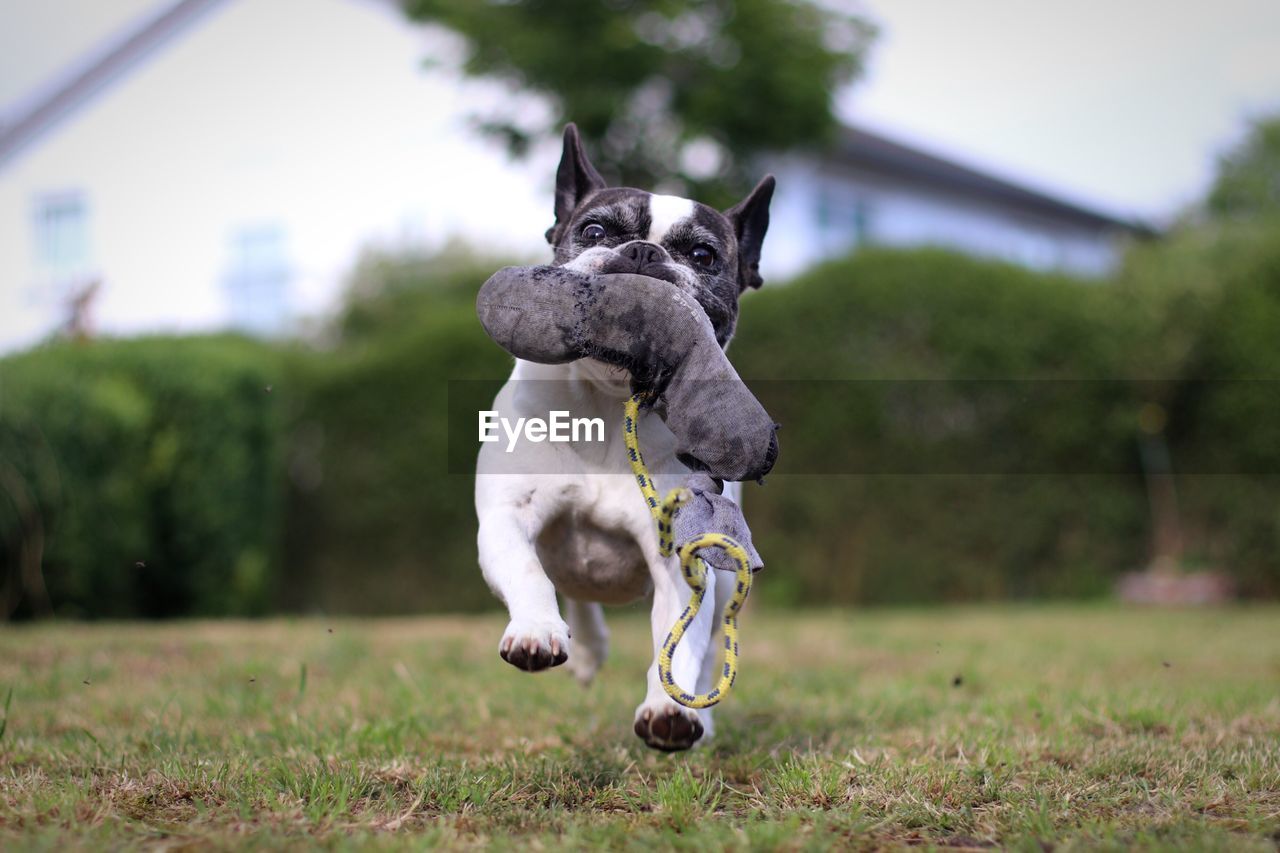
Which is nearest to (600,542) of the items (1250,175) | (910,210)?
(910,210)

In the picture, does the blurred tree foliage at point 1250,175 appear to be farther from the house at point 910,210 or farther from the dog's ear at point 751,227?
the dog's ear at point 751,227

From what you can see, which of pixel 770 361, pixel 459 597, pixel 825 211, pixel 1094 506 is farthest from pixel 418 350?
pixel 825 211

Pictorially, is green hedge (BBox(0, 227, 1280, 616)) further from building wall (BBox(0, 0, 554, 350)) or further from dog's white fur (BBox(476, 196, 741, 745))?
building wall (BBox(0, 0, 554, 350))

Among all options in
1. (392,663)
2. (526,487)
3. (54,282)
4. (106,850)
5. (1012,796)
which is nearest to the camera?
(106,850)

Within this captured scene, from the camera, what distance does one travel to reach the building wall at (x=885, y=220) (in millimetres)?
17359

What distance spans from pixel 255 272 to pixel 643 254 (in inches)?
→ 668

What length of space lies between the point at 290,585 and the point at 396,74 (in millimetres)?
9417

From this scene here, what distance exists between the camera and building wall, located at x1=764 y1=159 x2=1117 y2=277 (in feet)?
57.0

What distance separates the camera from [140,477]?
30.3 feet

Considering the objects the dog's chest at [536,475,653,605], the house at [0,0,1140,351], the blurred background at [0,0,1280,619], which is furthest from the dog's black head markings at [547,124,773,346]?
the house at [0,0,1140,351]

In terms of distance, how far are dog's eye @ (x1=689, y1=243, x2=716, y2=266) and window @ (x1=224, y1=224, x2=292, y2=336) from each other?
1638 centimetres

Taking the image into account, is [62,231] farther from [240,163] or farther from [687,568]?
[687,568]

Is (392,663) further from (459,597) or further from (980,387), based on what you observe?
(980,387)

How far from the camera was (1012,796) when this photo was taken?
2.55 meters
